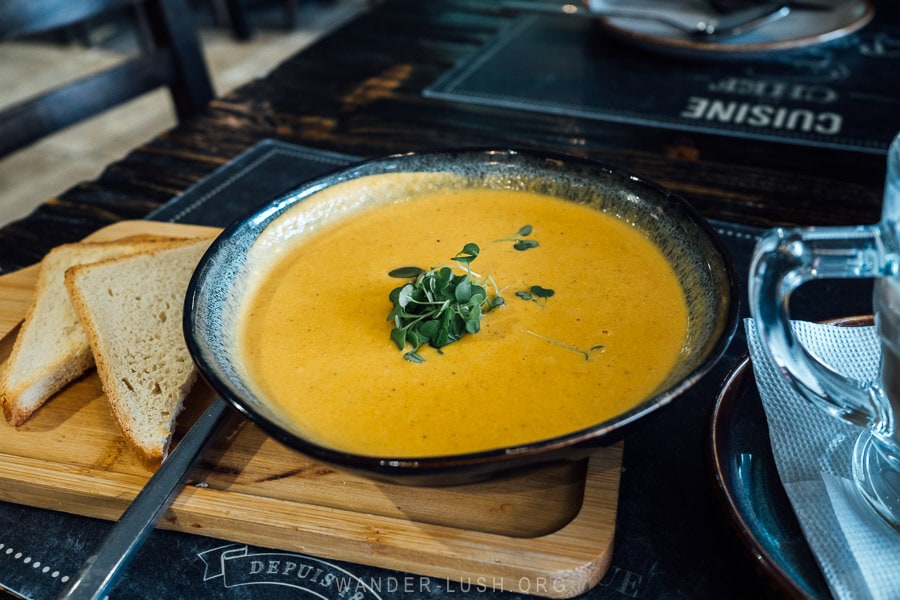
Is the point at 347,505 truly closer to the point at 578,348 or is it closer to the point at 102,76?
the point at 578,348

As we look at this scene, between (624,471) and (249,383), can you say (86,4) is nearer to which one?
(249,383)

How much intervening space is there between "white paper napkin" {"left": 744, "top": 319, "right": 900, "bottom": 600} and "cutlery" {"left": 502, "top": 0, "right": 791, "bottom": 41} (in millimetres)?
1188

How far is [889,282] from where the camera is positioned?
65 centimetres

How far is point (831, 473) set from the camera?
2.45 ft

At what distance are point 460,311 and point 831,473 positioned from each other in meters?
0.40

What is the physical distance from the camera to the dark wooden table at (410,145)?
1.39 metres

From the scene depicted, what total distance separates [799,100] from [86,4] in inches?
68.6

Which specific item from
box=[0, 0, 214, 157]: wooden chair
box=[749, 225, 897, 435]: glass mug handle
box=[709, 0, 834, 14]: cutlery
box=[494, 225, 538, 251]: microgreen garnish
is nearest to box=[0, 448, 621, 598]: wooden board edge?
box=[749, 225, 897, 435]: glass mug handle

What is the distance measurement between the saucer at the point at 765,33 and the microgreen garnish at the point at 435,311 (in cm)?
122

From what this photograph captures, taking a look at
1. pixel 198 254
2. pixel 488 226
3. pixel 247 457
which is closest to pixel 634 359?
pixel 488 226

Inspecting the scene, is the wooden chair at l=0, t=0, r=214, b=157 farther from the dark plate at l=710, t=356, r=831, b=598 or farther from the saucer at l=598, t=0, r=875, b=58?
the dark plate at l=710, t=356, r=831, b=598

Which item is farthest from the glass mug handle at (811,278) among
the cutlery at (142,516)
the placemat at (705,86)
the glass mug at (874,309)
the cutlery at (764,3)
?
the cutlery at (764,3)

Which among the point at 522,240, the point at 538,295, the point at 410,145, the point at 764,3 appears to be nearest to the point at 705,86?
the point at 764,3

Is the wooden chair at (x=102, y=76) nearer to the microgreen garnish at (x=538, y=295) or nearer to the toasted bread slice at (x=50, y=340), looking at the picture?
the toasted bread slice at (x=50, y=340)
